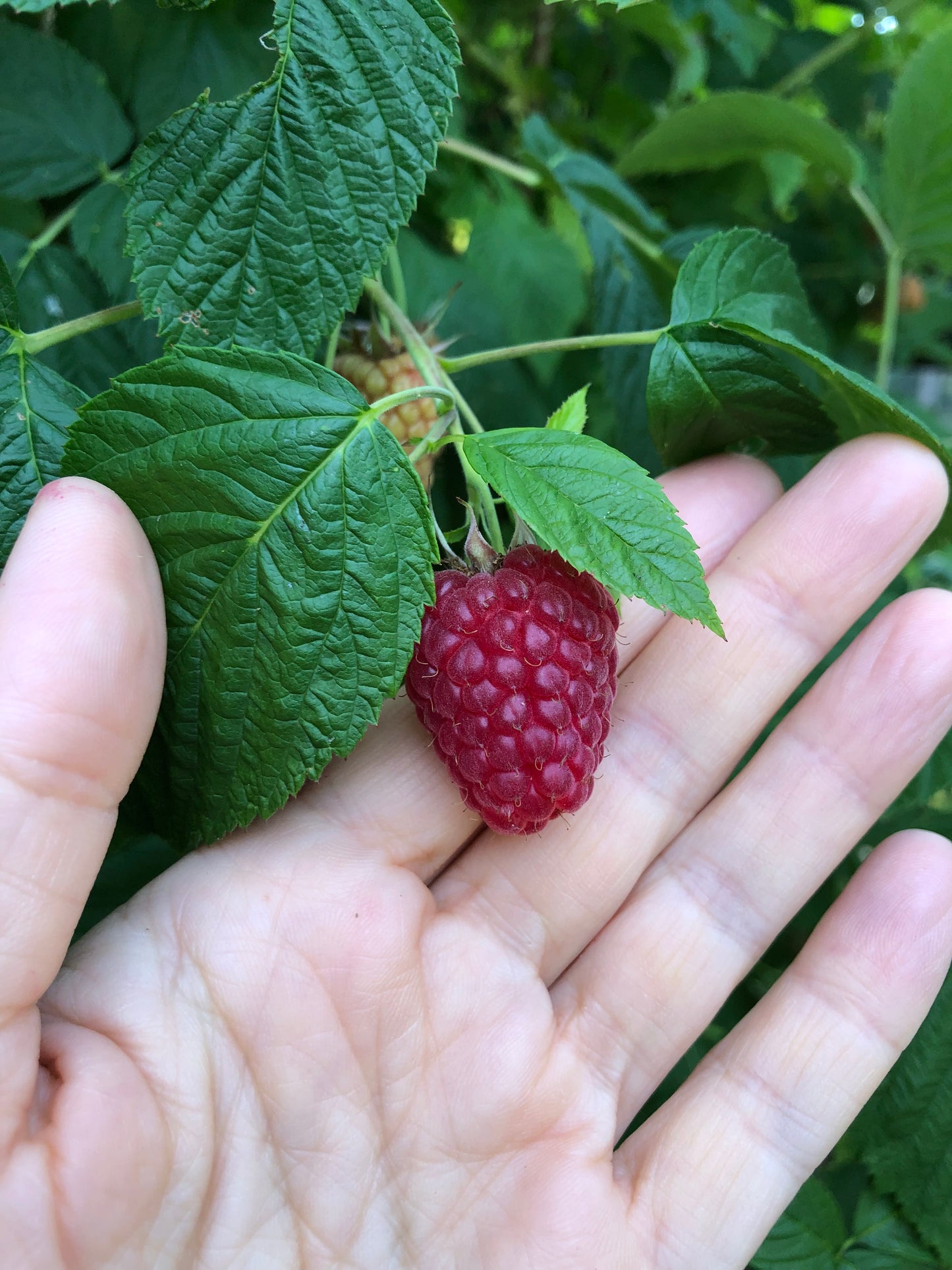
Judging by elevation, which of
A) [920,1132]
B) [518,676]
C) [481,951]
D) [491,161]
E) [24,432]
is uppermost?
[491,161]

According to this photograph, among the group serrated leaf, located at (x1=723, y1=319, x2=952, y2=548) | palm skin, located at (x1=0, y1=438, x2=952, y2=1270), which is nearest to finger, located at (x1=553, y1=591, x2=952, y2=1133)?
palm skin, located at (x1=0, y1=438, x2=952, y2=1270)

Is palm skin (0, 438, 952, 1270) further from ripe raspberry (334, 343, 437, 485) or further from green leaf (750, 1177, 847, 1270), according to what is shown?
ripe raspberry (334, 343, 437, 485)

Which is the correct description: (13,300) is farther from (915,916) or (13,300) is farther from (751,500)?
(915,916)

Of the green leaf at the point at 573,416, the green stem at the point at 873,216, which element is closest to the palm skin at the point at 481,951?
the green leaf at the point at 573,416

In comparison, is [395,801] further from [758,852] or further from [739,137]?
[739,137]

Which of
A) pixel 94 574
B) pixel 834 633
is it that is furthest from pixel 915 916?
pixel 94 574

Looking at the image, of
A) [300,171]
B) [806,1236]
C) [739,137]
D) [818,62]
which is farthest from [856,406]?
[818,62]
